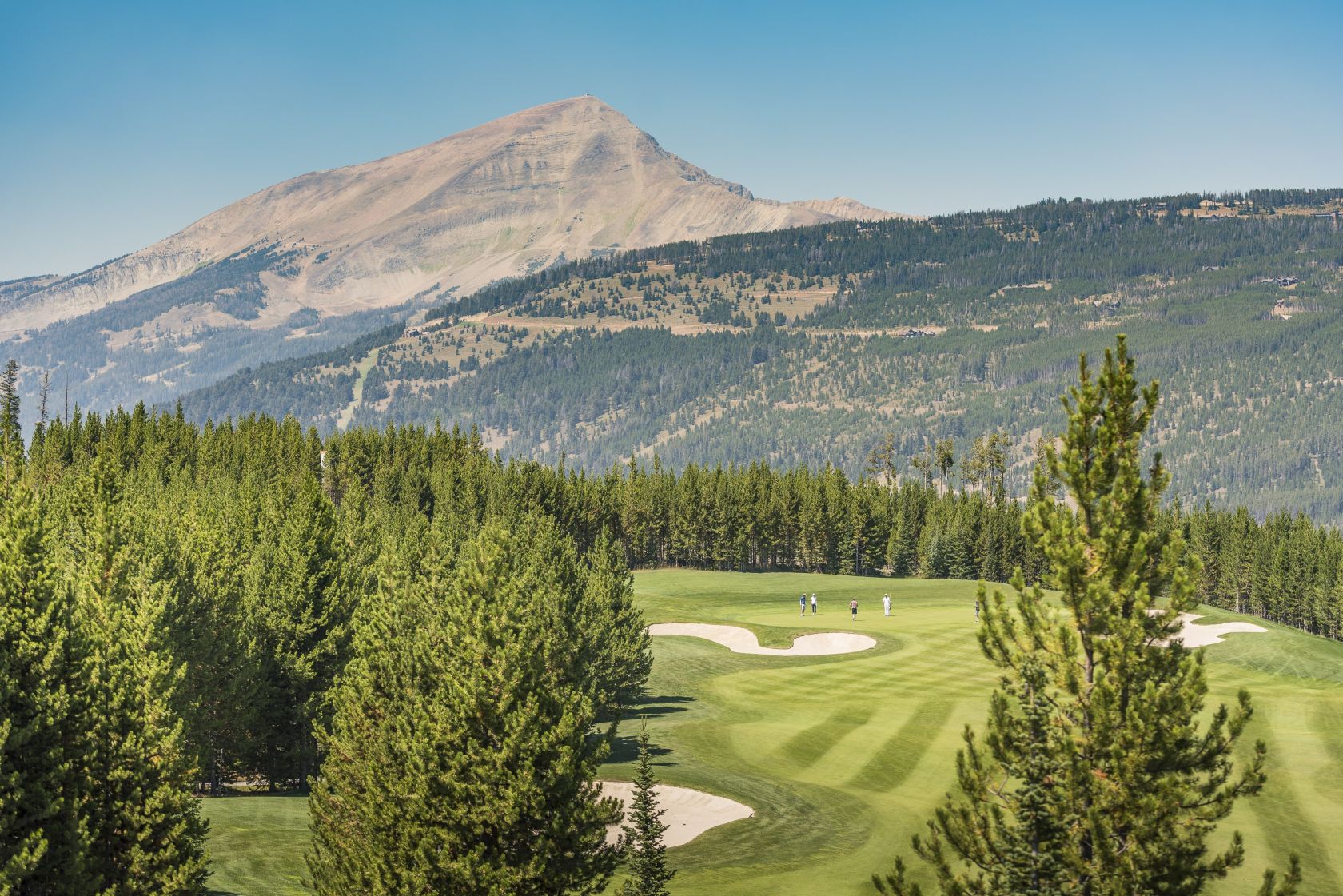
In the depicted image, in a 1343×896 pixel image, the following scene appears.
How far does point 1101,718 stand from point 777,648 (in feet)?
237

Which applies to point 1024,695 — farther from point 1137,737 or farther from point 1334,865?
point 1334,865

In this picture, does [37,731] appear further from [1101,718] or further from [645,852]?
[1101,718]

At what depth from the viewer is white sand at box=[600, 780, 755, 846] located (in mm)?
40875

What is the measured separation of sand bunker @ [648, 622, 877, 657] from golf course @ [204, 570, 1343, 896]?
1.07 m

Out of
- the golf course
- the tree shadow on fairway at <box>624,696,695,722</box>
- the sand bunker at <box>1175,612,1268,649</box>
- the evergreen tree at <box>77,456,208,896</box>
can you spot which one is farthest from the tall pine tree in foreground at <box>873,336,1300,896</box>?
the sand bunker at <box>1175,612,1268,649</box>

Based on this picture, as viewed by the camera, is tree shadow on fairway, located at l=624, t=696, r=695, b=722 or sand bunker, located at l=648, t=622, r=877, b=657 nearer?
tree shadow on fairway, located at l=624, t=696, r=695, b=722

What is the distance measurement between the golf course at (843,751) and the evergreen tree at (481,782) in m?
7.43

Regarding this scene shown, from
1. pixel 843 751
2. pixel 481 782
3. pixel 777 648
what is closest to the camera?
pixel 481 782

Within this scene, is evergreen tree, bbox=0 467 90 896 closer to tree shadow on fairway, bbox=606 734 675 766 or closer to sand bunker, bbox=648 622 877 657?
tree shadow on fairway, bbox=606 734 675 766

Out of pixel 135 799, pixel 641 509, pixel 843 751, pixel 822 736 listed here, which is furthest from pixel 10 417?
pixel 135 799

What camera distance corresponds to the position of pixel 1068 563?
18.9 metres

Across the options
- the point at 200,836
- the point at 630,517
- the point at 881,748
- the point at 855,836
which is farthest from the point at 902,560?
the point at 200,836

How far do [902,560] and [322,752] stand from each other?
13330 cm

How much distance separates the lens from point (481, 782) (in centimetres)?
2525
